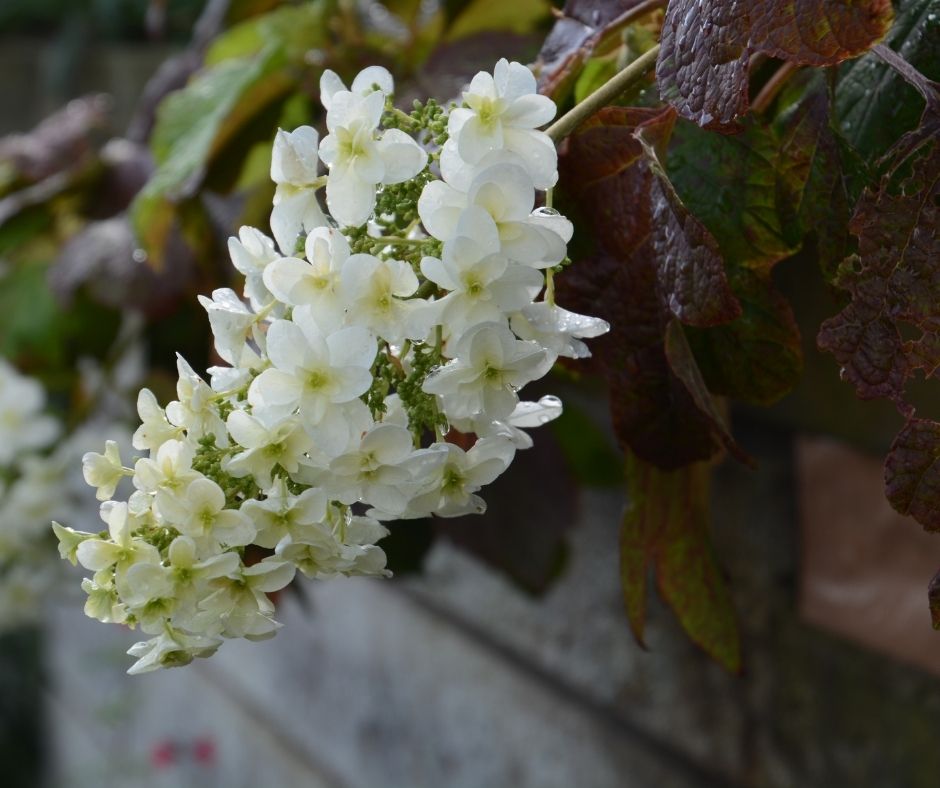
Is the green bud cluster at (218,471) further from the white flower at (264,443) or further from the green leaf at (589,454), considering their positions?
the green leaf at (589,454)

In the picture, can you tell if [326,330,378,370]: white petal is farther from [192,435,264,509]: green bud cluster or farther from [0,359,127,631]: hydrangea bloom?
[0,359,127,631]: hydrangea bloom

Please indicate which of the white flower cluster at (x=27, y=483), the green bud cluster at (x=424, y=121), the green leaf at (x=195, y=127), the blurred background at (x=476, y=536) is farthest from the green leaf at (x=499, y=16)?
the white flower cluster at (x=27, y=483)

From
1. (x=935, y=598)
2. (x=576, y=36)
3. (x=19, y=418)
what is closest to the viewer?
(x=935, y=598)

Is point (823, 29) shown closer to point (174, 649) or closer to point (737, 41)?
point (737, 41)

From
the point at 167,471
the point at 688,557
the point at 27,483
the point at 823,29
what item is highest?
the point at 823,29

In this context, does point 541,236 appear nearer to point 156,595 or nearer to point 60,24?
point 156,595

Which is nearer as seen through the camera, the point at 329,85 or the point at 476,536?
the point at 329,85

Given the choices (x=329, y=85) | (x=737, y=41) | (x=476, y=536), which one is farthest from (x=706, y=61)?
(x=476, y=536)
